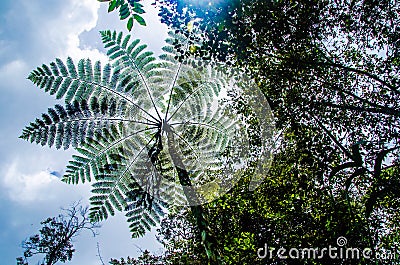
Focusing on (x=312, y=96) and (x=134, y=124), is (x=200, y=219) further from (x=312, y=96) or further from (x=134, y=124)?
(x=312, y=96)

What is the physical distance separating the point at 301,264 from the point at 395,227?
10.2 feet

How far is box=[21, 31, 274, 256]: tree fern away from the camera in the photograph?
475 cm

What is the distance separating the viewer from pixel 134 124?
17.8 feet

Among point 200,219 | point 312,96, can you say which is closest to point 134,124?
point 200,219

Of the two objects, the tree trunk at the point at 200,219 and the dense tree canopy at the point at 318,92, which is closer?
the tree trunk at the point at 200,219

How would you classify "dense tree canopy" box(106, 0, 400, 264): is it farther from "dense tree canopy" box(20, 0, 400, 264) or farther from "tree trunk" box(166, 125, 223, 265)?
"tree trunk" box(166, 125, 223, 265)

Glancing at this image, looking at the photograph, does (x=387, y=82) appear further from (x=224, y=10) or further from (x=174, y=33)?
(x=174, y=33)

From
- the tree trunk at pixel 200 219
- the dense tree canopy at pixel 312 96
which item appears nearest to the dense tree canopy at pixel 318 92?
the dense tree canopy at pixel 312 96

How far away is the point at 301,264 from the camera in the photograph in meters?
9.30

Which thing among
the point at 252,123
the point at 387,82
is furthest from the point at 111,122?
the point at 387,82

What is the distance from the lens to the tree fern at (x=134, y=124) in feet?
15.6

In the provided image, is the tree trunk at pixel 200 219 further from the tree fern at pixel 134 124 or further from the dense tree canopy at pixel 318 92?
the dense tree canopy at pixel 318 92

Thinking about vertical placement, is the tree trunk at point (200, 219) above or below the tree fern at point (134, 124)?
below

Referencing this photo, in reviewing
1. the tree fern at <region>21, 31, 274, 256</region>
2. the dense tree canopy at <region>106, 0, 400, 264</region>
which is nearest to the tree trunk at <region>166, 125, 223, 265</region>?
the tree fern at <region>21, 31, 274, 256</region>
